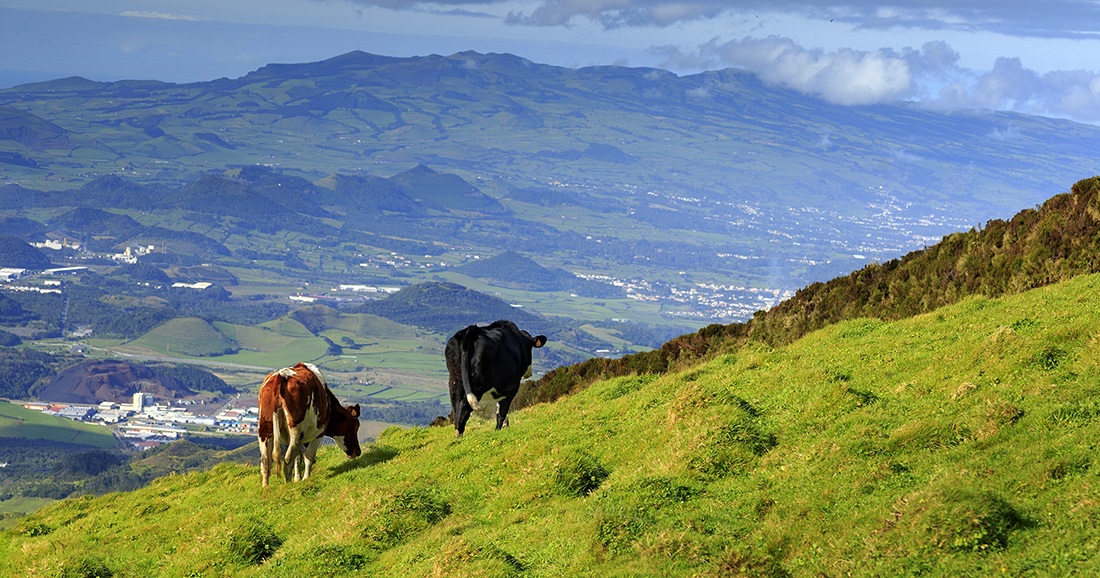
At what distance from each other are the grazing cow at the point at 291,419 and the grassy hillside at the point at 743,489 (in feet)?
2.19

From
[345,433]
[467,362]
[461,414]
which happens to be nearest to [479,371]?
[467,362]

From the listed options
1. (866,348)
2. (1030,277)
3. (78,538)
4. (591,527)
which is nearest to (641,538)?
(591,527)

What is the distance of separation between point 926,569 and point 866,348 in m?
10.3

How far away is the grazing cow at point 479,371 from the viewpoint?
21.2 meters

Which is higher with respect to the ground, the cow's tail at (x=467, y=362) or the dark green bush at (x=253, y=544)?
the cow's tail at (x=467, y=362)

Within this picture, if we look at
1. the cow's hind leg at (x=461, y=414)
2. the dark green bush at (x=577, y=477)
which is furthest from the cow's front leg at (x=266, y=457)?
the dark green bush at (x=577, y=477)

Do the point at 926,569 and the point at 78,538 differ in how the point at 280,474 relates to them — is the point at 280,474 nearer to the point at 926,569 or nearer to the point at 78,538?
the point at 78,538

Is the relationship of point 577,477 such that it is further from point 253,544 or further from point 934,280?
point 934,280

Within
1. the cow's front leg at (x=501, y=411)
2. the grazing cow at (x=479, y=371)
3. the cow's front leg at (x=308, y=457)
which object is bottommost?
the cow's front leg at (x=308, y=457)

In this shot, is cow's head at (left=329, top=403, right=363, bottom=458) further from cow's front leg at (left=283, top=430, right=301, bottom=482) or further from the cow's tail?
the cow's tail

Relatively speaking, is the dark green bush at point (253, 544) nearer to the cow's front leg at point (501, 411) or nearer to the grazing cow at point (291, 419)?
the grazing cow at point (291, 419)

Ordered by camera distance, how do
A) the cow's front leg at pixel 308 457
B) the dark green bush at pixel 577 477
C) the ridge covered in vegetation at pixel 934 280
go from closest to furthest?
1. the dark green bush at pixel 577 477
2. the cow's front leg at pixel 308 457
3. the ridge covered in vegetation at pixel 934 280

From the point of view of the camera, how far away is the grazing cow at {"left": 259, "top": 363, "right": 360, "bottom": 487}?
1878 centimetres

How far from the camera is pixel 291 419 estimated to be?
1878 cm
